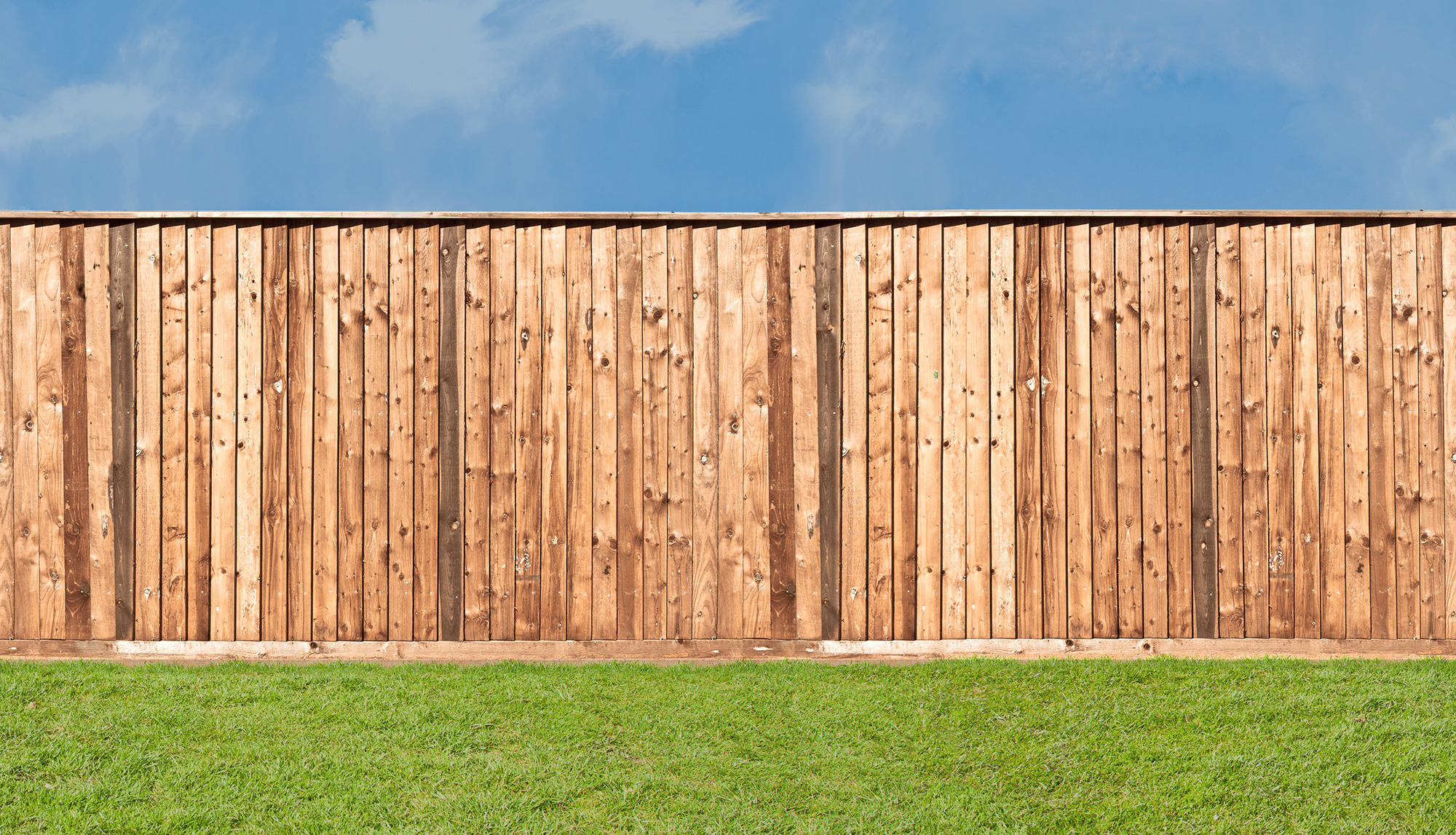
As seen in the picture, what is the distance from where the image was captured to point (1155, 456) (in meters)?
4.76

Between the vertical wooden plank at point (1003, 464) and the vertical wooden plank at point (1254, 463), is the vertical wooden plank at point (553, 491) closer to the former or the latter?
the vertical wooden plank at point (1003, 464)

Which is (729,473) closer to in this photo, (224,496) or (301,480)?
(301,480)

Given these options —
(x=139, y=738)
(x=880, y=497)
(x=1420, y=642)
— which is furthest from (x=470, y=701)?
(x=1420, y=642)

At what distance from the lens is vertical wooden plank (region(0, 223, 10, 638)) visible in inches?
187

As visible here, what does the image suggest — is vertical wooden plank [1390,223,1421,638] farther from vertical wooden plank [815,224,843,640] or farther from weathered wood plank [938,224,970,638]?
vertical wooden plank [815,224,843,640]

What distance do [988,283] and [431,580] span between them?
3.84 meters

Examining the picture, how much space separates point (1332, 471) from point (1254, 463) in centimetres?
49

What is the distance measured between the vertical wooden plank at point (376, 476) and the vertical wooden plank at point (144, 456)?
28.7 inches

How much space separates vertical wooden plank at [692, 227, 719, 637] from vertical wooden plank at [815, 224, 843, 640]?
2.06ft

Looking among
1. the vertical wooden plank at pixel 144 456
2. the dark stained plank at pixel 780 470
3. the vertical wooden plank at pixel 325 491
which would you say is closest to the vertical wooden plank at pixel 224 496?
the vertical wooden plank at pixel 144 456

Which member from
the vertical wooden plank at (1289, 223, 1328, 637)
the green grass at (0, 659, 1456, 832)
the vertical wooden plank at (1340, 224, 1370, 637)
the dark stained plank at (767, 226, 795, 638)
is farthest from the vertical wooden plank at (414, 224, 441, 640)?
the vertical wooden plank at (1340, 224, 1370, 637)

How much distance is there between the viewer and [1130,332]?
188 inches

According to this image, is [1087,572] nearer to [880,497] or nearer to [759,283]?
[880,497]

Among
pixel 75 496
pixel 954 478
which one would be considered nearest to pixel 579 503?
pixel 954 478
